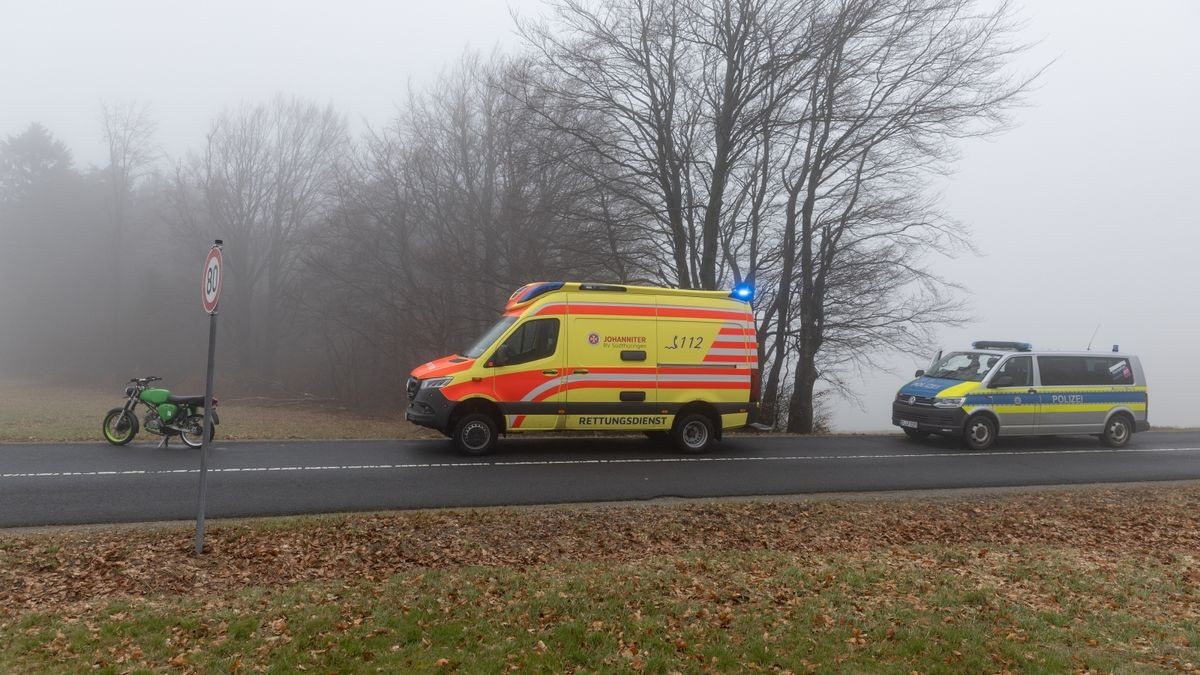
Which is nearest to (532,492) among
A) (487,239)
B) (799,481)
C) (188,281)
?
(799,481)

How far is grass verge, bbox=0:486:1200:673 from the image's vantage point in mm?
4895

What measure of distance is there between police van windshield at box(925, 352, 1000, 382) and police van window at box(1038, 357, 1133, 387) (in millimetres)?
1063

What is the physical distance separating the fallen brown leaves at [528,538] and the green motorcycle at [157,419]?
5.51 metres

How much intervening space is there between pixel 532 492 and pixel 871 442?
30.5 ft

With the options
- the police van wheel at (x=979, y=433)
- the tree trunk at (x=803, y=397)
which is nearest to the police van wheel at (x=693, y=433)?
the police van wheel at (x=979, y=433)

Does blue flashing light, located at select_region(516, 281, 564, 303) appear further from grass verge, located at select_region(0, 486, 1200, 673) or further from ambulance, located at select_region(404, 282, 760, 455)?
grass verge, located at select_region(0, 486, 1200, 673)

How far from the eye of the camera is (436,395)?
1238 centimetres

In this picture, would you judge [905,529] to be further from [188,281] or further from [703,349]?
[188,281]

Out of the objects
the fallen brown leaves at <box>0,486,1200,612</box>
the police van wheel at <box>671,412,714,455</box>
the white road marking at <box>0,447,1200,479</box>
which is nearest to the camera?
the fallen brown leaves at <box>0,486,1200,612</box>

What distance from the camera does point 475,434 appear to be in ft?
41.4

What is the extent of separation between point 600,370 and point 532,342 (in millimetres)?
1226

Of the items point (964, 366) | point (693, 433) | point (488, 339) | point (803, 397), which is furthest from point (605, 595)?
point (803, 397)

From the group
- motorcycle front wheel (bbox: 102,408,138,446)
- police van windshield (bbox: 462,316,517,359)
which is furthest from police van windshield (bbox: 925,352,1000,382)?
motorcycle front wheel (bbox: 102,408,138,446)

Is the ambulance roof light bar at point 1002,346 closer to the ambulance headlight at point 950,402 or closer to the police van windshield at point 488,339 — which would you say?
the ambulance headlight at point 950,402
